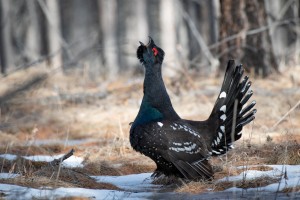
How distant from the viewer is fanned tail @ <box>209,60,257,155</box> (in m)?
6.26

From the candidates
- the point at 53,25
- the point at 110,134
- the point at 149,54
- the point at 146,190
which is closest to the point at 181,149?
the point at 146,190

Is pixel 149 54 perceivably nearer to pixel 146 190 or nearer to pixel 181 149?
pixel 181 149

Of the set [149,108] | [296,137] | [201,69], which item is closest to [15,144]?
[149,108]

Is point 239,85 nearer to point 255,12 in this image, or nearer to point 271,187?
point 271,187

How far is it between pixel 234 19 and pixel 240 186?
8.05 meters

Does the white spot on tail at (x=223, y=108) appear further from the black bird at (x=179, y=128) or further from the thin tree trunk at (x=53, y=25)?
the thin tree trunk at (x=53, y=25)

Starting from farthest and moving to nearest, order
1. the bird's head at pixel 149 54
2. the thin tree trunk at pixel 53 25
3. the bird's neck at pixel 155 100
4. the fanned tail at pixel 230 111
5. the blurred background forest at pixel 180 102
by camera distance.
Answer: the thin tree trunk at pixel 53 25, the blurred background forest at pixel 180 102, the fanned tail at pixel 230 111, the bird's head at pixel 149 54, the bird's neck at pixel 155 100

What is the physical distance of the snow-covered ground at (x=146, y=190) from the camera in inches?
185

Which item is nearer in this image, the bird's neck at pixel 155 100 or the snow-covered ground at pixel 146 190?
the snow-covered ground at pixel 146 190

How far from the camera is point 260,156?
6.64 meters

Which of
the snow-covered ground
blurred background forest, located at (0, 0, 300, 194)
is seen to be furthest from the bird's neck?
the snow-covered ground

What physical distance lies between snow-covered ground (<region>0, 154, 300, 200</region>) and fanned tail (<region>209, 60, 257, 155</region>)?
0.59 m

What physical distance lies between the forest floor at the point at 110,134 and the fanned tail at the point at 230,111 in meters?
0.18

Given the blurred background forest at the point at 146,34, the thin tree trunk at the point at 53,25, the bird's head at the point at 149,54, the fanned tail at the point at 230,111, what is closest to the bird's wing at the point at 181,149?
the fanned tail at the point at 230,111
